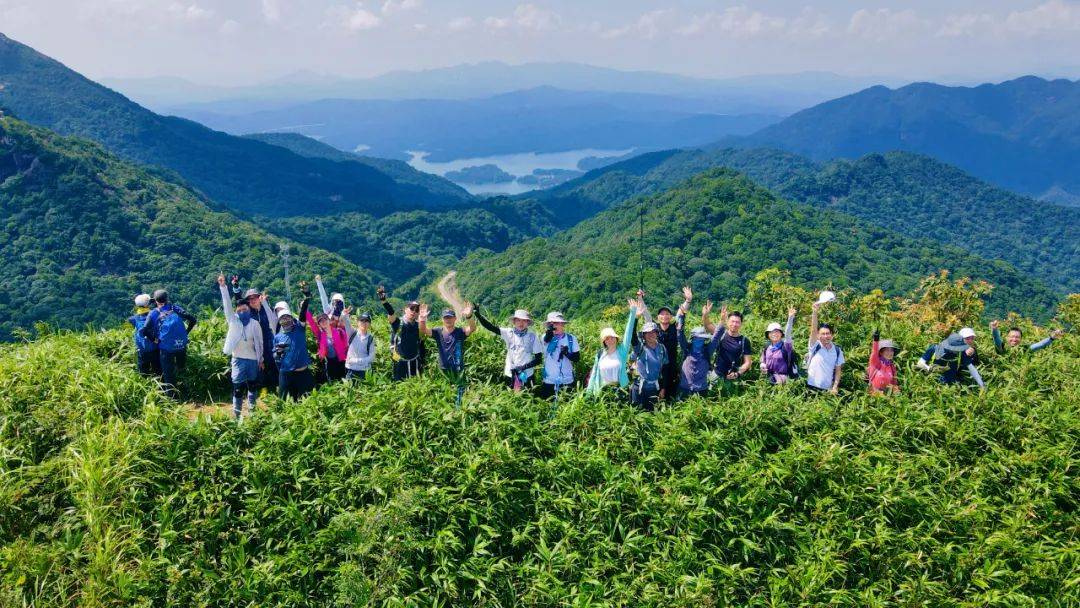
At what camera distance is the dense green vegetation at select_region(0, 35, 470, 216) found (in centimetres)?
10875

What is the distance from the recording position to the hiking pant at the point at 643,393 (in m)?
7.41

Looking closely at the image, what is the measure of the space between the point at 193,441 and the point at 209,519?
0.94 meters

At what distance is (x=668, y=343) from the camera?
299 inches

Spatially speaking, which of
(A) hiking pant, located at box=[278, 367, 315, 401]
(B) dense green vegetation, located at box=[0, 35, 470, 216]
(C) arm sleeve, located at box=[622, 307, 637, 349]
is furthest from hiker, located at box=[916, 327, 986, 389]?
(B) dense green vegetation, located at box=[0, 35, 470, 216]

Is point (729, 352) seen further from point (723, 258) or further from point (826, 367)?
point (723, 258)

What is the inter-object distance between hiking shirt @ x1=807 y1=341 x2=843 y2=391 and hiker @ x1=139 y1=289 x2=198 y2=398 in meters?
8.23

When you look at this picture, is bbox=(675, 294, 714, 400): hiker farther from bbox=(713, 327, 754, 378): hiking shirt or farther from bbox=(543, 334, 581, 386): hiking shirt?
bbox=(543, 334, 581, 386): hiking shirt

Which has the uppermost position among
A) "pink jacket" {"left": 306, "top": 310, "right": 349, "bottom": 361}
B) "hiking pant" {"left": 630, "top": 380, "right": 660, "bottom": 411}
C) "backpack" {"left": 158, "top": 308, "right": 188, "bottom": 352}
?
"backpack" {"left": 158, "top": 308, "right": 188, "bottom": 352}

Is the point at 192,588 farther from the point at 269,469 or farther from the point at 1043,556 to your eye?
the point at 1043,556

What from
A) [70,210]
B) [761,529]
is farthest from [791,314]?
[70,210]

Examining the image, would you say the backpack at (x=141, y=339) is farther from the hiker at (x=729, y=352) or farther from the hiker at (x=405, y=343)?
the hiker at (x=729, y=352)

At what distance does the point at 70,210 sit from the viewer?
51531 mm

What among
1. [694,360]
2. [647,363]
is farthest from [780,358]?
[647,363]

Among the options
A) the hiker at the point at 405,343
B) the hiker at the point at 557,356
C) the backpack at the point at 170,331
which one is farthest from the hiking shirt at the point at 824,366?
the backpack at the point at 170,331
